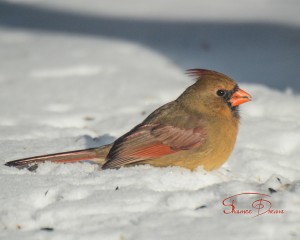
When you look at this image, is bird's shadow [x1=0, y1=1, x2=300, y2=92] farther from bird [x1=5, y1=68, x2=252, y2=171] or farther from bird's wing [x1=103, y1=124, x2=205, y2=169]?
bird's wing [x1=103, y1=124, x2=205, y2=169]

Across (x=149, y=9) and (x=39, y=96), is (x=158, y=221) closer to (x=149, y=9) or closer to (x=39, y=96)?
(x=39, y=96)

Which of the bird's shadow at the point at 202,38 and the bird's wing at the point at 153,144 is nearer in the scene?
the bird's wing at the point at 153,144

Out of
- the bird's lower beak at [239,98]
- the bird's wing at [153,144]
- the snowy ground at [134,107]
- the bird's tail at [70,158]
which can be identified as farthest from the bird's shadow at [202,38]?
the bird's tail at [70,158]

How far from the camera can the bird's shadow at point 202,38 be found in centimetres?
654

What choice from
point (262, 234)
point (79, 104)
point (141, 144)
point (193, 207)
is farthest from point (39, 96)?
point (262, 234)

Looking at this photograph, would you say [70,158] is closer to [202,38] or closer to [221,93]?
[221,93]

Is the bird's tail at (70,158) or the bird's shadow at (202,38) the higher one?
the bird's shadow at (202,38)

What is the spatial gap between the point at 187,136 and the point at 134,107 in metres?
1.72

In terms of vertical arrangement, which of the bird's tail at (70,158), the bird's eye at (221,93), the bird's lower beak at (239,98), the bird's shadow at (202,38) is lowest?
the bird's tail at (70,158)

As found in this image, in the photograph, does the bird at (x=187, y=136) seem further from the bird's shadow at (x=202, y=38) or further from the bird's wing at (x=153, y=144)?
the bird's shadow at (x=202, y=38)

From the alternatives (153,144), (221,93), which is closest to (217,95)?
(221,93)

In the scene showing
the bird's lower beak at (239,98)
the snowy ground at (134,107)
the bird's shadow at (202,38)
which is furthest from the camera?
the bird's shadow at (202,38)

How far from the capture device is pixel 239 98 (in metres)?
4.30

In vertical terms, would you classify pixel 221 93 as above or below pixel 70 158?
above
